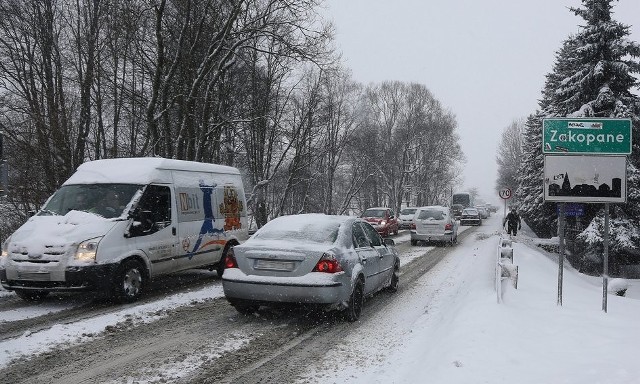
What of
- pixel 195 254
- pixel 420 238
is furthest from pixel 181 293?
pixel 420 238

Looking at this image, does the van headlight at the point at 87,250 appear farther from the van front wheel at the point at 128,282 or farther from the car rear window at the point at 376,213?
the car rear window at the point at 376,213

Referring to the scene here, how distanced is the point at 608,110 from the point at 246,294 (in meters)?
20.6

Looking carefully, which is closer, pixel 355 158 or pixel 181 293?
pixel 181 293

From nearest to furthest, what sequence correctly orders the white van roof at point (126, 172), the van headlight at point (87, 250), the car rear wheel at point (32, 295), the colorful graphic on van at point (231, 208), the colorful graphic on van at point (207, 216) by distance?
the van headlight at point (87, 250), the car rear wheel at point (32, 295), the white van roof at point (126, 172), the colorful graphic on van at point (207, 216), the colorful graphic on van at point (231, 208)

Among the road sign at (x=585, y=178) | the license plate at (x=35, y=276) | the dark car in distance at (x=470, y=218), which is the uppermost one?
the road sign at (x=585, y=178)

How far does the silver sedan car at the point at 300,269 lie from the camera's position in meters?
6.93

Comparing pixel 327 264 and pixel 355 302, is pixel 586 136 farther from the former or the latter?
pixel 327 264

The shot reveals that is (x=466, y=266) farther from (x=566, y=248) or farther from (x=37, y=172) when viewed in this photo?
(x=566, y=248)

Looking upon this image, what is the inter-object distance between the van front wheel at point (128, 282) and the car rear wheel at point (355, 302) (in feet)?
12.0

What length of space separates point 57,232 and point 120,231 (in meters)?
0.92

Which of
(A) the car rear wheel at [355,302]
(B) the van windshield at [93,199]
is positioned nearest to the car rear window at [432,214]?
(A) the car rear wheel at [355,302]

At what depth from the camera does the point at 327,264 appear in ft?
23.1

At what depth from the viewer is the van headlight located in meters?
7.89

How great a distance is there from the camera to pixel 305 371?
5.25 m
